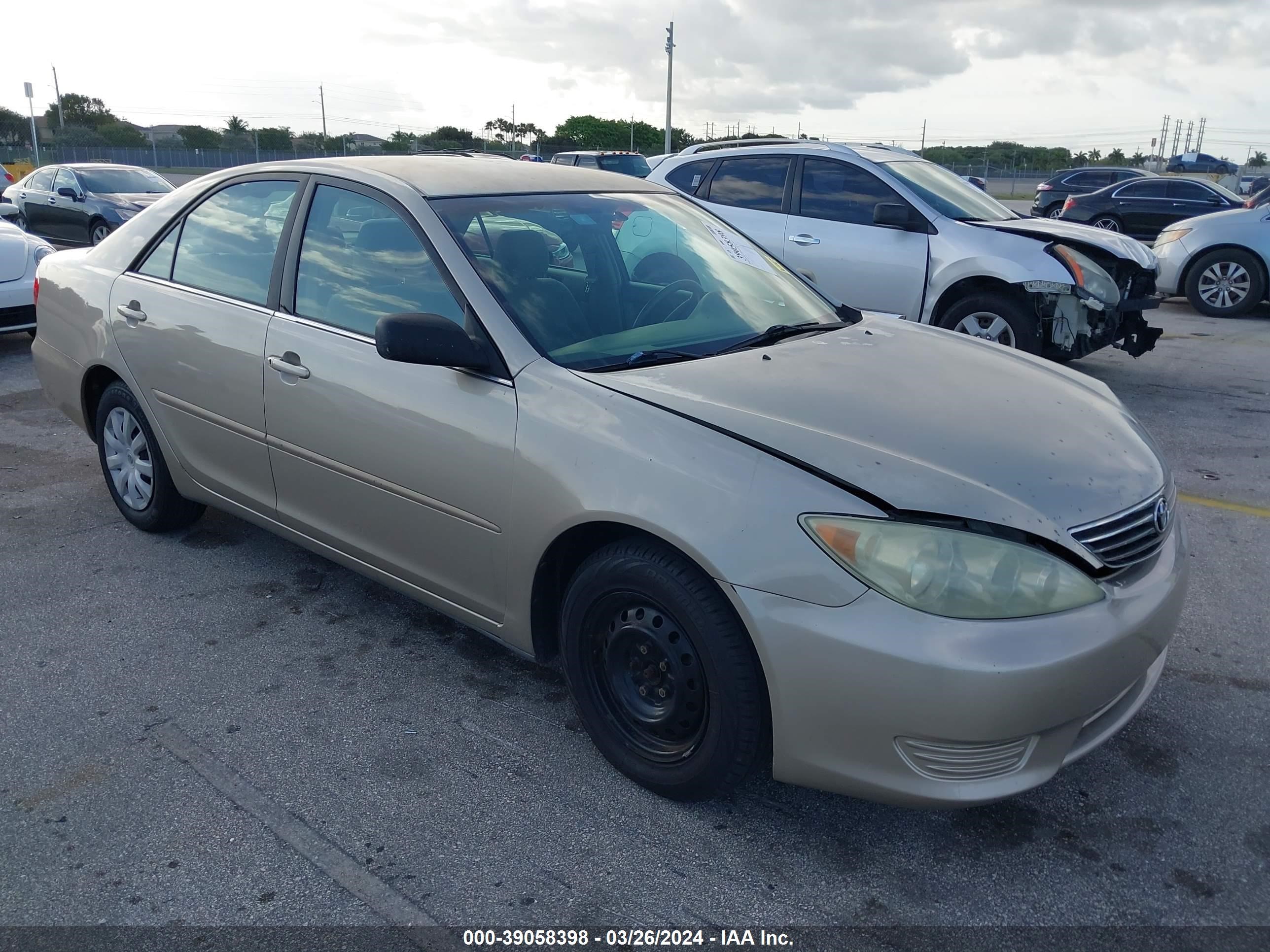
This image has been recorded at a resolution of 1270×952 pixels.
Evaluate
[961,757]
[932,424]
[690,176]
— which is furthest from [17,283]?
[961,757]

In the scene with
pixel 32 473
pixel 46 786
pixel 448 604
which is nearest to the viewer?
pixel 46 786

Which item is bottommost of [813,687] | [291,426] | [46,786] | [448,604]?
[46,786]

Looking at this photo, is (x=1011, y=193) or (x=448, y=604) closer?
(x=448, y=604)

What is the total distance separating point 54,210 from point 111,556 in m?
15.0

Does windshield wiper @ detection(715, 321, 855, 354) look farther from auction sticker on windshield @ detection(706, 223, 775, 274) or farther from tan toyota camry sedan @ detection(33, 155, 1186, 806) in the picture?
auction sticker on windshield @ detection(706, 223, 775, 274)

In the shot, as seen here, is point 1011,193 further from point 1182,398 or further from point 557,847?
point 557,847

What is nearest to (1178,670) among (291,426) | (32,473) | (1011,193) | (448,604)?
(448,604)

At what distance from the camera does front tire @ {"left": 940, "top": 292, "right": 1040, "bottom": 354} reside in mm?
7156

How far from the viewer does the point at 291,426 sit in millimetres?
3484

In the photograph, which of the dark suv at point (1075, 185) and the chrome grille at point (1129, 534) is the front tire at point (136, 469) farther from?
the dark suv at point (1075, 185)

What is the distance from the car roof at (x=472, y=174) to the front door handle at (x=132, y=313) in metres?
0.69

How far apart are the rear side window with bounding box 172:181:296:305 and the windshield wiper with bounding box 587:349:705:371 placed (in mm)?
1470

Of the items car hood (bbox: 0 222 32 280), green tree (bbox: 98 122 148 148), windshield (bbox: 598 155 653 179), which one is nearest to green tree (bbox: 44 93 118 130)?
green tree (bbox: 98 122 148 148)

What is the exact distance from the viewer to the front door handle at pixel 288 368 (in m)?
3.40
